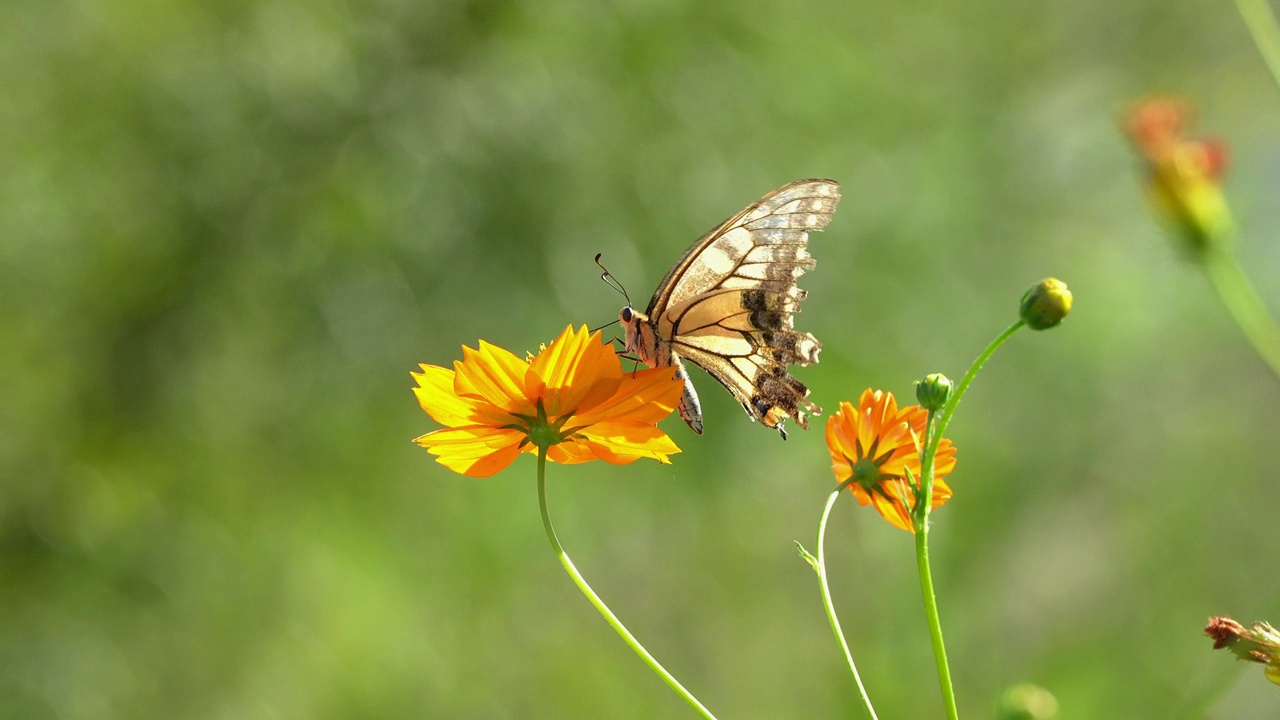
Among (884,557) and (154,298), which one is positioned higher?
(154,298)

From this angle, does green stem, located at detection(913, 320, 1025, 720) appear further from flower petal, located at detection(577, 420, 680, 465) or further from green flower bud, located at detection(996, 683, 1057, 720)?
flower petal, located at detection(577, 420, 680, 465)

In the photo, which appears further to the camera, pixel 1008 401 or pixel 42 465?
pixel 1008 401

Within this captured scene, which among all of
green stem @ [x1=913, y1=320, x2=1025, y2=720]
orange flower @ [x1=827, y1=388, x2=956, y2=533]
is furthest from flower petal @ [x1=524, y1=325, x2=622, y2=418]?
green stem @ [x1=913, y1=320, x2=1025, y2=720]

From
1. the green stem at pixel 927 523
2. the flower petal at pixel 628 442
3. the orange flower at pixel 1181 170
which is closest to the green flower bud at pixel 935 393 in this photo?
the green stem at pixel 927 523

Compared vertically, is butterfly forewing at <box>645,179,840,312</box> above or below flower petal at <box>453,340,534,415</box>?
above

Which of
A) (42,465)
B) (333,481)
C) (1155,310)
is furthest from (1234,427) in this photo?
(42,465)

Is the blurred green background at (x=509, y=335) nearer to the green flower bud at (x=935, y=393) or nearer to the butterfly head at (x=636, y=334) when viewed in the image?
the butterfly head at (x=636, y=334)

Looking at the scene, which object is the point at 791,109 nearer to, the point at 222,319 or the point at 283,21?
the point at 283,21
